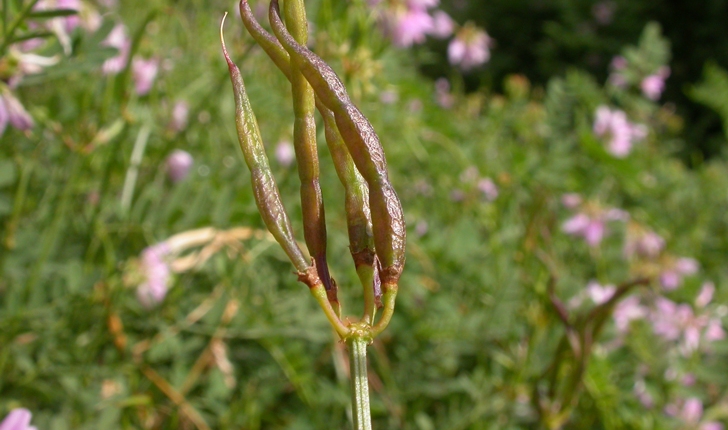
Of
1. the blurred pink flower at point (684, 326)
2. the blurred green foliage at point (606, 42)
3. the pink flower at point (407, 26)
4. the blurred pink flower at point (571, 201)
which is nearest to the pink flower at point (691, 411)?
the blurred pink flower at point (684, 326)

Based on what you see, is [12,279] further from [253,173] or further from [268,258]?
[253,173]

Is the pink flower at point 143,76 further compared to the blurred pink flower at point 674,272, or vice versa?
the blurred pink flower at point 674,272

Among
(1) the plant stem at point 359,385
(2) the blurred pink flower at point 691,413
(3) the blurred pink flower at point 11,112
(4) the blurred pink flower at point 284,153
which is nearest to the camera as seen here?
(1) the plant stem at point 359,385

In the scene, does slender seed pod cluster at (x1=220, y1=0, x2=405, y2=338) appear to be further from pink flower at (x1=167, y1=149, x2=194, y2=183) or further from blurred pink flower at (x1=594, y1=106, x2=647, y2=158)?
blurred pink flower at (x1=594, y1=106, x2=647, y2=158)

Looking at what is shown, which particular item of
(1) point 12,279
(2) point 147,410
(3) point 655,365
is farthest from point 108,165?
(3) point 655,365

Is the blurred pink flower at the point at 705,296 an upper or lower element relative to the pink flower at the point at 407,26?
lower

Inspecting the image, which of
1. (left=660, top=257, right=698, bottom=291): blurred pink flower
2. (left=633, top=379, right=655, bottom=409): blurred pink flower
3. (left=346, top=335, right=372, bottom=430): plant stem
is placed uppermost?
(left=660, top=257, right=698, bottom=291): blurred pink flower

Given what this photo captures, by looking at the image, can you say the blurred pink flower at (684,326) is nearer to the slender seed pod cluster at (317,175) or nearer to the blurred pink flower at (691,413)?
the blurred pink flower at (691,413)

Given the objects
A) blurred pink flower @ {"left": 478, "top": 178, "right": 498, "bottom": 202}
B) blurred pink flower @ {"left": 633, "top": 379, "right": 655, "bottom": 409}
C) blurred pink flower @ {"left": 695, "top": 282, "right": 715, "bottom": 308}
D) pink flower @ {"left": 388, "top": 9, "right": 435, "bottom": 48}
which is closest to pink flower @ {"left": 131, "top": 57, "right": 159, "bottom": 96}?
pink flower @ {"left": 388, "top": 9, "right": 435, "bottom": 48}

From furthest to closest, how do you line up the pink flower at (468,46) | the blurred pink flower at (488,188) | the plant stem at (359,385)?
the pink flower at (468,46) → the blurred pink flower at (488,188) → the plant stem at (359,385)
